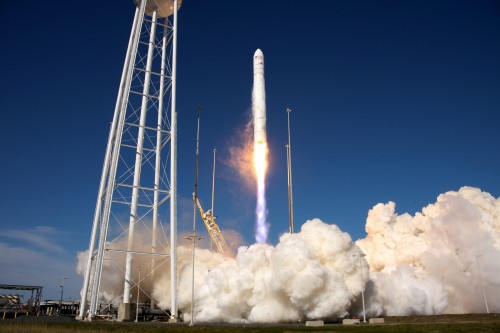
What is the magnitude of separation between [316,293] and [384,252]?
90.0 ft

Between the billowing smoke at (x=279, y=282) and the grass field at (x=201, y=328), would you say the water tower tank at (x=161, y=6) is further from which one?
the grass field at (x=201, y=328)

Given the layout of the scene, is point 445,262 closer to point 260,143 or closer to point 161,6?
point 260,143

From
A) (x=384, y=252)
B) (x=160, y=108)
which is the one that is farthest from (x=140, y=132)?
(x=384, y=252)

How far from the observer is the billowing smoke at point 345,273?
45.8 meters

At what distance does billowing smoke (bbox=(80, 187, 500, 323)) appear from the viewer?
150 ft

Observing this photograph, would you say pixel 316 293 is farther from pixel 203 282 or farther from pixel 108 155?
pixel 108 155

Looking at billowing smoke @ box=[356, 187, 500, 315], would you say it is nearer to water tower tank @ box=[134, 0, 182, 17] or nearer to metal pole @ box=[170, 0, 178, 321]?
metal pole @ box=[170, 0, 178, 321]

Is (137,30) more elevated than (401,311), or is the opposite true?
(137,30)

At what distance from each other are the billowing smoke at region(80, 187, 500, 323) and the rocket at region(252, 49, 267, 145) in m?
13.1

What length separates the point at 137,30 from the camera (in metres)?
45.0

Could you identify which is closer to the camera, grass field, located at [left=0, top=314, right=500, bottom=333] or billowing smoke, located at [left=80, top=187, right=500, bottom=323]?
grass field, located at [left=0, top=314, right=500, bottom=333]

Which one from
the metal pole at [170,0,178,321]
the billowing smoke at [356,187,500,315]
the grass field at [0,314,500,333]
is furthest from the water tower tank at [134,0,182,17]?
the billowing smoke at [356,187,500,315]

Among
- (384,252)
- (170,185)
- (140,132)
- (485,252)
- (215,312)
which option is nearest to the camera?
(170,185)

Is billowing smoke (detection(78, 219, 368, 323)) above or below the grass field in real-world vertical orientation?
above
